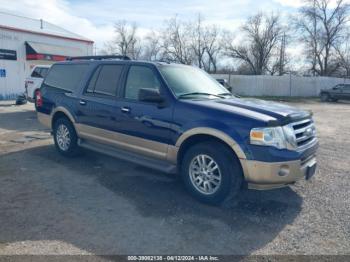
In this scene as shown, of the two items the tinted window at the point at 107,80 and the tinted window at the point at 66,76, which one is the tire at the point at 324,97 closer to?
the tinted window at the point at 66,76

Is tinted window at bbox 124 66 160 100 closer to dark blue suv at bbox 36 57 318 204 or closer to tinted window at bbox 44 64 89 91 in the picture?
dark blue suv at bbox 36 57 318 204

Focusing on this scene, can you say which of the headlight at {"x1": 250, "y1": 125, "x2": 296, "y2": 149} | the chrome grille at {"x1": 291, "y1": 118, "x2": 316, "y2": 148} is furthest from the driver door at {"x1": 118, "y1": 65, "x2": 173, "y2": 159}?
the chrome grille at {"x1": 291, "y1": 118, "x2": 316, "y2": 148}

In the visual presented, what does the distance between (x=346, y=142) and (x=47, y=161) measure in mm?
7472

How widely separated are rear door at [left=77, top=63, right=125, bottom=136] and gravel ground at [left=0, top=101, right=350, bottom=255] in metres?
0.74

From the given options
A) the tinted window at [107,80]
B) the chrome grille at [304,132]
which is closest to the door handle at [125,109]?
the tinted window at [107,80]

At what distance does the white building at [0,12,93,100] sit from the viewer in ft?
65.1

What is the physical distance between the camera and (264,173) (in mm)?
3918

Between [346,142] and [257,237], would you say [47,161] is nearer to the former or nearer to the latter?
[257,237]

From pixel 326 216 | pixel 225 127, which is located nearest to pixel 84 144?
pixel 225 127

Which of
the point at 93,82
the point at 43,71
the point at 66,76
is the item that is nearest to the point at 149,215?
the point at 93,82

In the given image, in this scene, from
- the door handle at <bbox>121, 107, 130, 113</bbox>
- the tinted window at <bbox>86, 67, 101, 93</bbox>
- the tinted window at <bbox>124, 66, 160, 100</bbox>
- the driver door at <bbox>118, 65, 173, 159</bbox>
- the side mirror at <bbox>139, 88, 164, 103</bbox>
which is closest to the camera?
the side mirror at <bbox>139, 88, 164, 103</bbox>

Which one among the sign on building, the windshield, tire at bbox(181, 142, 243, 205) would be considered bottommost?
tire at bbox(181, 142, 243, 205)

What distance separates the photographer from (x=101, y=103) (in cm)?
563

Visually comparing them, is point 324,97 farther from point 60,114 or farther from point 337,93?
Answer: point 60,114
